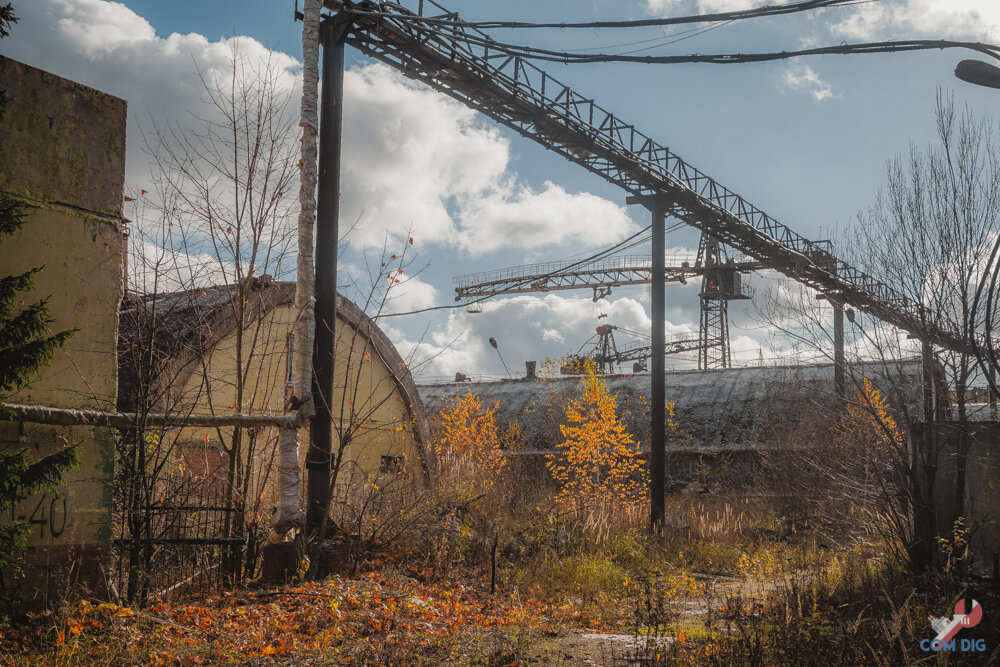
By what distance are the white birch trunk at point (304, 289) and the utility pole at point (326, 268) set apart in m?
0.15

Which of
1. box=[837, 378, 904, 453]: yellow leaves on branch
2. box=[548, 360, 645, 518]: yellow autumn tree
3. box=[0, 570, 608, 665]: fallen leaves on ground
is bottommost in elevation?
box=[0, 570, 608, 665]: fallen leaves on ground

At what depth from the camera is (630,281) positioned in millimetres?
40844

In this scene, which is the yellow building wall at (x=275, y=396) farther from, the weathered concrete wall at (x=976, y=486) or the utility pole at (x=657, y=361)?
the weathered concrete wall at (x=976, y=486)

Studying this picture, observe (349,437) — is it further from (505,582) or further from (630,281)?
(630,281)

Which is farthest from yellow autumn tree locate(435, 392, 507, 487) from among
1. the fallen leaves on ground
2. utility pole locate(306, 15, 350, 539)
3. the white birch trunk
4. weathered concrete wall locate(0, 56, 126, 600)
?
weathered concrete wall locate(0, 56, 126, 600)

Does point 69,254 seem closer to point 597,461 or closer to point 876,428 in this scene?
point 876,428

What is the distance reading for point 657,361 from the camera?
54.8ft

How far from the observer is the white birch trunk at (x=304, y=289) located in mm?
9398

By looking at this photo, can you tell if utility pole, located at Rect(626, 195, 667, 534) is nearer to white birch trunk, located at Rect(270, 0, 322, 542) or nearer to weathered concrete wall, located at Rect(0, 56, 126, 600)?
white birch trunk, located at Rect(270, 0, 322, 542)

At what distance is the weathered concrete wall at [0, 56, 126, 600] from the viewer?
25.5 ft

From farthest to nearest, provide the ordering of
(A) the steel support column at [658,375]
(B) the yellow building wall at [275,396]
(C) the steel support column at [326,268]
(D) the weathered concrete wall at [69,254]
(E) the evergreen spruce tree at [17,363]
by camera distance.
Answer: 1. (A) the steel support column at [658,375]
2. (B) the yellow building wall at [275,396]
3. (C) the steel support column at [326,268]
4. (D) the weathered concrete wall at [69,254]
5. (E) the evergreen spruce tree at [17,363]

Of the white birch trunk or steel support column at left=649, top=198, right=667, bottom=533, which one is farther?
steel support column at left=649, top=198, right=667, bottom=533

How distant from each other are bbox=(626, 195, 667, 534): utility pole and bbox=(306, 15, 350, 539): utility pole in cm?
820

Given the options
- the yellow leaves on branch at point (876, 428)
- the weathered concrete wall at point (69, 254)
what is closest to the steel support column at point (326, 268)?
the weathered concrete wall at point (69, 254)
